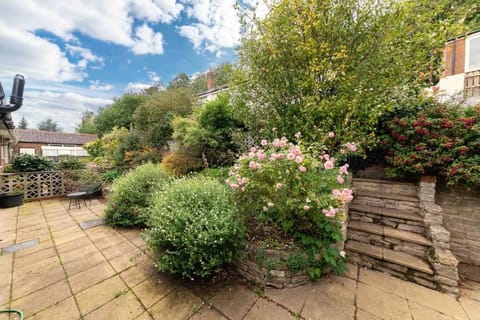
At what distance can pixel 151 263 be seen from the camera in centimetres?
262

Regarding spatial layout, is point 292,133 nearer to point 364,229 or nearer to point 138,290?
point 364,229

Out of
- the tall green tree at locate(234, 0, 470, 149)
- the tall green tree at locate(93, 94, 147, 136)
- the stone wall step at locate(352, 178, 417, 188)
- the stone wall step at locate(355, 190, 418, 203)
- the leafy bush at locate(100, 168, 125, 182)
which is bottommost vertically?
the leafy bush at locate(100, 168, 125, 182)

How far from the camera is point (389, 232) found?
2.79 meters

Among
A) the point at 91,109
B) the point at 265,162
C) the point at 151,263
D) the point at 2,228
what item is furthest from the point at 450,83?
the point at 91,109

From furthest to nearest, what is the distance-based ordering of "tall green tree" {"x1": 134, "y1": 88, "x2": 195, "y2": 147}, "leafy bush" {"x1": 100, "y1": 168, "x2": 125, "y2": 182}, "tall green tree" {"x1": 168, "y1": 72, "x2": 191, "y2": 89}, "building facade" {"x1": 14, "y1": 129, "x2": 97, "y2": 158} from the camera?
"tall green tree" {"x1": 168, "y1": 72, "x2": 191, "y2": 89}, "building facade" {"x1": 14, "y1": 129, "x2": 97, "y2": 158}, "tall green tree" {"x1": 134, "y1": 88, "x2": 195, "y2": 147}, "leafy bush" {"x1": 100, "y1": 168, "x2": 125, "y2": 182}

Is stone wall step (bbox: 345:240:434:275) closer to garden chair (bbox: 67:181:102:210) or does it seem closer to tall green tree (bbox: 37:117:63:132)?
garden chair (bbox: 67:181:102:210)

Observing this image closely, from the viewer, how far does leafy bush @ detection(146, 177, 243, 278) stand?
205 centimetres

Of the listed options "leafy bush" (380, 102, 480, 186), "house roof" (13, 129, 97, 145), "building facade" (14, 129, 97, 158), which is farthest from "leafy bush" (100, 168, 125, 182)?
"house roof" (13, 129, 97, 145)

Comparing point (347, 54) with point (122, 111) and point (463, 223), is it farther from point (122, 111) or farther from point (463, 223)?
point (122, 111)

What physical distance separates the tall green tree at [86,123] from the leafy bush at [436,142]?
39.6 m

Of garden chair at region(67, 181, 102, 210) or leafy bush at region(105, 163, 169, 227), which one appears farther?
garden chair at region(67, 181, 102, 210)

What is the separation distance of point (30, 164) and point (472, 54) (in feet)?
52.3

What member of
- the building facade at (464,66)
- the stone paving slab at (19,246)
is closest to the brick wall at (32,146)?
the stone paving slab at (19,246)

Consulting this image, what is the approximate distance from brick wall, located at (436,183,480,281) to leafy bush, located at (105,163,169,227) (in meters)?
5.21
